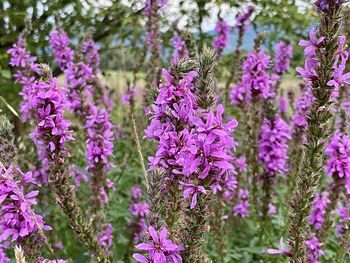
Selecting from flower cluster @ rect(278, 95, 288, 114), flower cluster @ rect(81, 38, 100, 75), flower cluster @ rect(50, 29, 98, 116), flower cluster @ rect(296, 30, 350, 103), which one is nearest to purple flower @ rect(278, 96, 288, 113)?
flower cluster @ rect(278, 95, 288, 114)

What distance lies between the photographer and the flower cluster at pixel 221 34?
21.1ft

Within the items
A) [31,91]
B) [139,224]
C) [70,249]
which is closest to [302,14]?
[139,224]

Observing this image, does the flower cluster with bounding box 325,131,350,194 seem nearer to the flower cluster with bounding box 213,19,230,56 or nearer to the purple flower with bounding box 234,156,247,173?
the purple flower with bounding box 234,156,247,173

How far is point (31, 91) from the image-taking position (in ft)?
9.92

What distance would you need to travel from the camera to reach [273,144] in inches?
188

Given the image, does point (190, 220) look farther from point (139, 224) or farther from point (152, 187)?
point (139, 224)

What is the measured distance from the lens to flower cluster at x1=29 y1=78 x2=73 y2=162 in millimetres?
2988

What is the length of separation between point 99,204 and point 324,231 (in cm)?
211

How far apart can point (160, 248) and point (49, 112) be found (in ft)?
4.02

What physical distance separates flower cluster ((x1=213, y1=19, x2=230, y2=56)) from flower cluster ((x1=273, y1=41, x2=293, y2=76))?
0.75 m

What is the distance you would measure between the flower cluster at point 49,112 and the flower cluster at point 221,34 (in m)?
3.67

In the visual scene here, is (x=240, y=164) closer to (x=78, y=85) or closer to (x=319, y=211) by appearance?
(x=319, y=211)

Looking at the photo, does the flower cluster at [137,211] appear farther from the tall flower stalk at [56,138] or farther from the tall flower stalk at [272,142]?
the tall flower stalk at [56,138]

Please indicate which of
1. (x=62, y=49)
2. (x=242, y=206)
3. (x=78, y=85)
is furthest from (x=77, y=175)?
(x=242, y=206)
